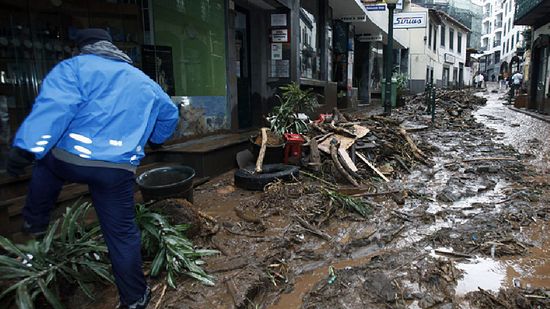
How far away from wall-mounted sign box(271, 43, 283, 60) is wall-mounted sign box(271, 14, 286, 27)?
48cm

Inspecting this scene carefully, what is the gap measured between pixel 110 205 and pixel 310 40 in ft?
36.3

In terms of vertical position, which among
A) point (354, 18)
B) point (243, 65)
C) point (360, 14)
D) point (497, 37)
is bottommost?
point (243, 65)

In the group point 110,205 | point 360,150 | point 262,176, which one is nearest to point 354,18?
point 360,150

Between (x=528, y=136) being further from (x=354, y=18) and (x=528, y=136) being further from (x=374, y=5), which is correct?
(x=354, y=18)

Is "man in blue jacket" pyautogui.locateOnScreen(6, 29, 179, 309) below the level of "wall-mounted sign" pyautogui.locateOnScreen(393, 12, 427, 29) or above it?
below

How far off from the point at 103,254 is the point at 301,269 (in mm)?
1639

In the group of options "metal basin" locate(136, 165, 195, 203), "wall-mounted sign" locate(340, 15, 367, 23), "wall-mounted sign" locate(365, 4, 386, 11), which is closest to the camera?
"metal basin" locate(136, 165, 195, 203)

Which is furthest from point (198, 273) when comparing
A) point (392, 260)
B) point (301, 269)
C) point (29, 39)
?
point (29, 39)

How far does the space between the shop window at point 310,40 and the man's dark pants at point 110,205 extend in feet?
30.8

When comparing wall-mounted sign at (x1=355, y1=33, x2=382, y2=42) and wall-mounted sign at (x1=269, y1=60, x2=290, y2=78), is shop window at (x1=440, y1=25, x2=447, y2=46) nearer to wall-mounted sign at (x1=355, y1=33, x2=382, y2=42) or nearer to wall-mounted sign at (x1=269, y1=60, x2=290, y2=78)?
wall-mounted sign at (x1=355, y1=33, x2=382, y2=42)

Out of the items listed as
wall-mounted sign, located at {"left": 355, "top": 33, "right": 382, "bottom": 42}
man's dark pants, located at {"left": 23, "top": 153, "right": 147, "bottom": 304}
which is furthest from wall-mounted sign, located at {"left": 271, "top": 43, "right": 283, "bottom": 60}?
wall-mounted sign, located at {"left": 355, "top": 33, "right": 382, "bottom": 42}

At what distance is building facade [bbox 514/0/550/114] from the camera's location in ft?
50.1

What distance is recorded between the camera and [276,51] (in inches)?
381

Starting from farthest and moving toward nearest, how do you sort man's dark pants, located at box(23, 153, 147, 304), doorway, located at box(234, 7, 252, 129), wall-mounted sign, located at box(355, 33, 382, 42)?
wall-mounted sign, located at box(355, 33, 382, 42) < doorway, located at box(234, 7, 252, 129) < man's dark pants, located at box(23, 153, 147, 304)
